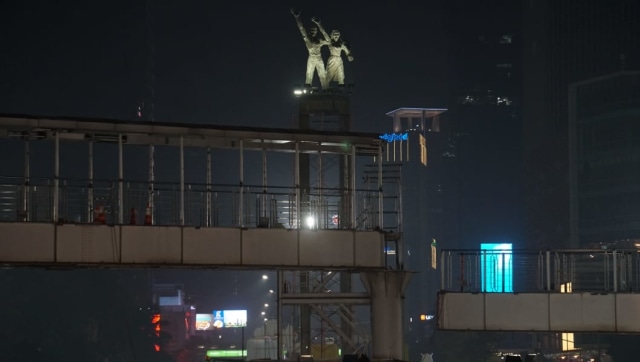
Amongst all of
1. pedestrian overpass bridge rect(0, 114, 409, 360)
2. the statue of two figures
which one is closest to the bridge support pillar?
pedestrian overpass bridge rect(0, 114, 409, 360)

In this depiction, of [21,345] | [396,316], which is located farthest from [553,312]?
[21,345]

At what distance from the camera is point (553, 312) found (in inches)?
1885

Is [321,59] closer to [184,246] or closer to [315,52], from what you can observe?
[315,52]

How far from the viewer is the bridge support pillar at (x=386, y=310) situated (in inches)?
1774

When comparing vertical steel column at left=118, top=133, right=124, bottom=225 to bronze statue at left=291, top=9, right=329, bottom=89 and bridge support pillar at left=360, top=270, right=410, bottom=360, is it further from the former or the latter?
bronze statue at left=291, top=9, right=329, bottom=89

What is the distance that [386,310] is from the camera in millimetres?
45531

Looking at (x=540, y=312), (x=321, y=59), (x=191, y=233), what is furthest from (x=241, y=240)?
(x=321, y=59)

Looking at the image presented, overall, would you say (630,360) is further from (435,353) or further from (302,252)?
(302,252)

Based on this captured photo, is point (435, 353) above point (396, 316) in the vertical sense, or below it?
below

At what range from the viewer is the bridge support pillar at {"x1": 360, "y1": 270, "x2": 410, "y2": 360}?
4506 cm

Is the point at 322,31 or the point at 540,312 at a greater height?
the point at 322,31

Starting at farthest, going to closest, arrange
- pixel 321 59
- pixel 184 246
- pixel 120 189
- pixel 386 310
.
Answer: pixel 321 59 → pixel 386 310 → pixel 184 246 → pixel 120 189

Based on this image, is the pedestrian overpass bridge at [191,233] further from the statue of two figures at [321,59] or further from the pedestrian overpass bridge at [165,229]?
the statue of two figures at [321,59]

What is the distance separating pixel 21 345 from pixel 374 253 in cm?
9228
